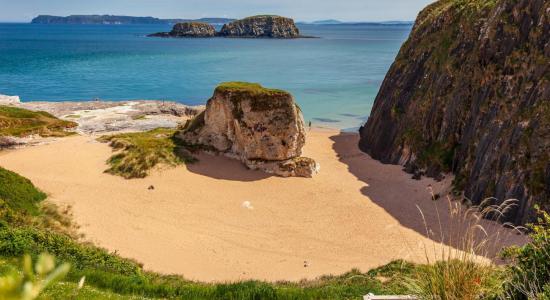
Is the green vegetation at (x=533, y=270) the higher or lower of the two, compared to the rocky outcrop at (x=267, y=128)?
higher

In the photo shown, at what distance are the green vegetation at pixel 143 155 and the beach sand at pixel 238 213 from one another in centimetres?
74

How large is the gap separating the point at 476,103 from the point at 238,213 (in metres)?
16.2

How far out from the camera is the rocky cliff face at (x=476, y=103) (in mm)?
22984

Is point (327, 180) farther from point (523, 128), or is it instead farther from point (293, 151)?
point (523, 128)

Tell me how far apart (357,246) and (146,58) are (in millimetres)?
114254

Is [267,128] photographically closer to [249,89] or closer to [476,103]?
[249,89]

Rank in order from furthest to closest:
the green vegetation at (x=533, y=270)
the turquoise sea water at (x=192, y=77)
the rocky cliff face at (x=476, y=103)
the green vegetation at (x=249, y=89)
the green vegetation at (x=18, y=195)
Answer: the turquoise sea water at (x=192, y=77) < the green vegetation at (x=249, y=89) < the rocky cliff face at (x=476, y=103) < the green vegetation at (x=18, y=195) < the green vegetation at (x=533, y=270)

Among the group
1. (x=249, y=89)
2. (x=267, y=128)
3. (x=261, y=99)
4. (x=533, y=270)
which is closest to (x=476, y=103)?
(x=267, y=128)

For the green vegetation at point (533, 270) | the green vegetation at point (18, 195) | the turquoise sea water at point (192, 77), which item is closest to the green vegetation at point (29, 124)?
the green vegetation at point (18, 195)

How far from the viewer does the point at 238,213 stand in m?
24.9

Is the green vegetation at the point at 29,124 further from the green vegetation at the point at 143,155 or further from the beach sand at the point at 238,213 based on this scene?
the green vegetation at the point at 143,155

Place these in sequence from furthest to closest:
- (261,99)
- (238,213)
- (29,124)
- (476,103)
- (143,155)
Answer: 1. (29,124)
2. (261,99)
3. (143,155)
4. (476,103)
5. (238,213)

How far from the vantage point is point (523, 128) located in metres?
23.6

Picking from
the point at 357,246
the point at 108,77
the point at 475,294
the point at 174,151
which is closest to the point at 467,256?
the point at 475,294
